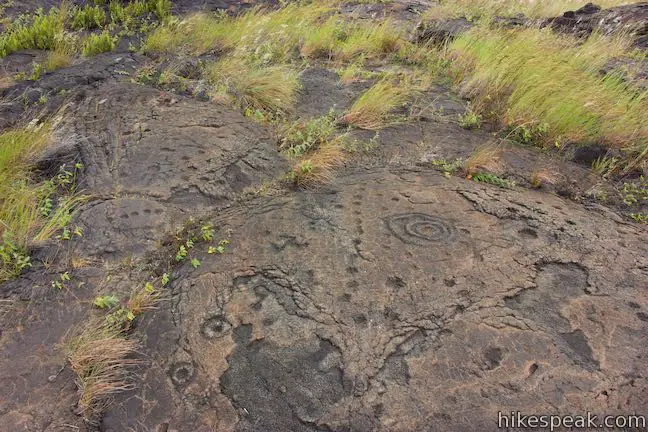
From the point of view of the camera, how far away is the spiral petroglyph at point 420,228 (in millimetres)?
2699

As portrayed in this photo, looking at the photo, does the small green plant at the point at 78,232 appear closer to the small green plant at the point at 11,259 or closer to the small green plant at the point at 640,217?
the small green plant at the point at 11,259

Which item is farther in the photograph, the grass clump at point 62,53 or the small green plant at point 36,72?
the grass clump at point 62,53

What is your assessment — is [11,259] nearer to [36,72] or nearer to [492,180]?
[36,72]

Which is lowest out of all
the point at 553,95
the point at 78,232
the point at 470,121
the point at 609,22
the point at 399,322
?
the point at 78,232

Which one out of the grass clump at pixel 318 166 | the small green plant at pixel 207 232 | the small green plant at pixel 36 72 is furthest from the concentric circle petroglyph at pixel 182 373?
the small green plant at pixel 36 72

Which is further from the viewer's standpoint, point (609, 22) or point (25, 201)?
point (609, 22)

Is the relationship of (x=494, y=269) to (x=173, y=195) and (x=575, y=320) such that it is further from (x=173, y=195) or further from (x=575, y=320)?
(x=173, y=195)

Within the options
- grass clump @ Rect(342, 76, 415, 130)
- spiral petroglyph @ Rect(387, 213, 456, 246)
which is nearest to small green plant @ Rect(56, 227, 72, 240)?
spiral petroglyph @ Rect(387, 213, 456, 246)

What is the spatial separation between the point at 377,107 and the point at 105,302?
295 cm

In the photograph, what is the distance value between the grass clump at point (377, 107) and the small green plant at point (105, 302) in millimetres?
2605

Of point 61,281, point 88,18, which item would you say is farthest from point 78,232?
point 88,18

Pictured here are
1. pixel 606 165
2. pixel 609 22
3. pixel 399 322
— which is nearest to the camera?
pixel 399 322

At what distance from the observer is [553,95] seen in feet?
13.5

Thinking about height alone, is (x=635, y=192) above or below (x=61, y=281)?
above
